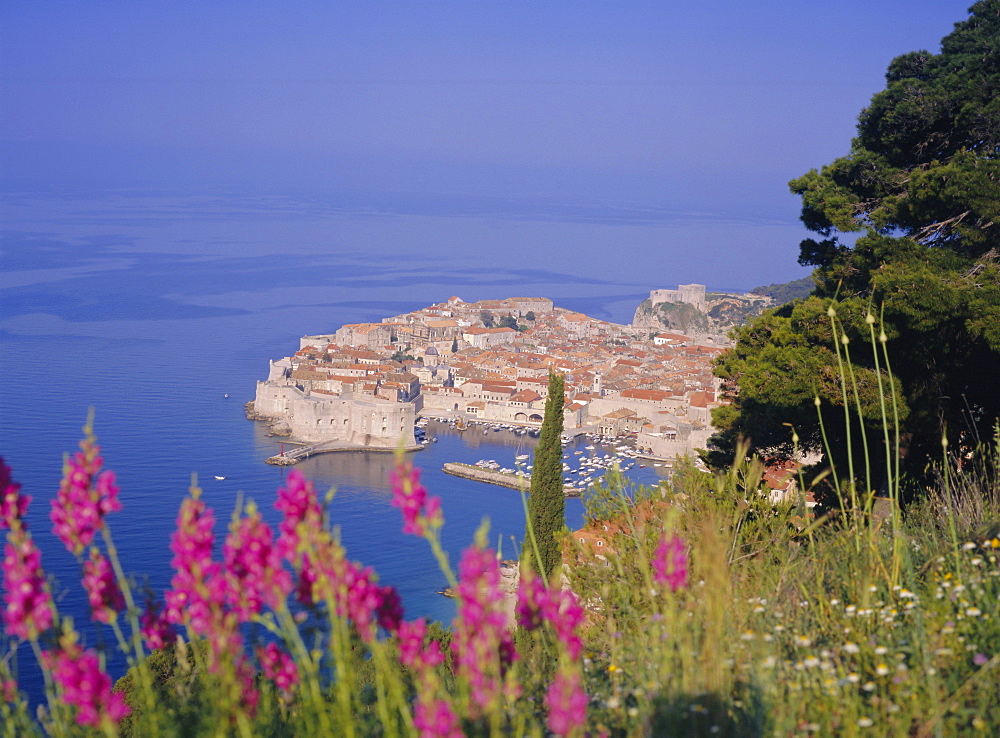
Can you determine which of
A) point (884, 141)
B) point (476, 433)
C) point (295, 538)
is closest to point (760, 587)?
point (295, 538)

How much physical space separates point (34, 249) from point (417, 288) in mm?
25204

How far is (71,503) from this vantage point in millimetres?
929

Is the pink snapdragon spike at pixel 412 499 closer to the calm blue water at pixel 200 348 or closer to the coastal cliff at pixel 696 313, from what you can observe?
the calm blue water at pixel 200 348

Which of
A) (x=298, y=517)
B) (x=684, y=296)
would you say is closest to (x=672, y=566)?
(x=298, y=517)

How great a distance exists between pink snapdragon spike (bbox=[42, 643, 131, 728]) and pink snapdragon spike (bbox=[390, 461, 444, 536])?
0.30 metres

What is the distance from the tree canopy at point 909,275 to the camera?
4383mm

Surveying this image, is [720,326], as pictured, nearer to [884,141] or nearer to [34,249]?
[884,141]

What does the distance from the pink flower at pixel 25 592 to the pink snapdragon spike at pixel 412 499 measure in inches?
13.2

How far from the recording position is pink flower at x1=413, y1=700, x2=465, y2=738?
777 millimetres

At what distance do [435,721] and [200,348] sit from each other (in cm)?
3638

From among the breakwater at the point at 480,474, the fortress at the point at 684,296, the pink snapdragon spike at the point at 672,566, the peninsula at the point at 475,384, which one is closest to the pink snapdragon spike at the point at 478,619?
the pink snapdragon spike at the point at 672,566

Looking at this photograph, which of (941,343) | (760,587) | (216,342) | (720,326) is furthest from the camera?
(720,326)

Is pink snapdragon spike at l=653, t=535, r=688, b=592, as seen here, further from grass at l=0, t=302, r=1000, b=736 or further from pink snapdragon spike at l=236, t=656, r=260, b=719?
pink snapdragon spike at l=236, t=656, r=260, b=719

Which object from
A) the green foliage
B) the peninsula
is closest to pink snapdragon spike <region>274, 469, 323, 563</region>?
the peninsula
